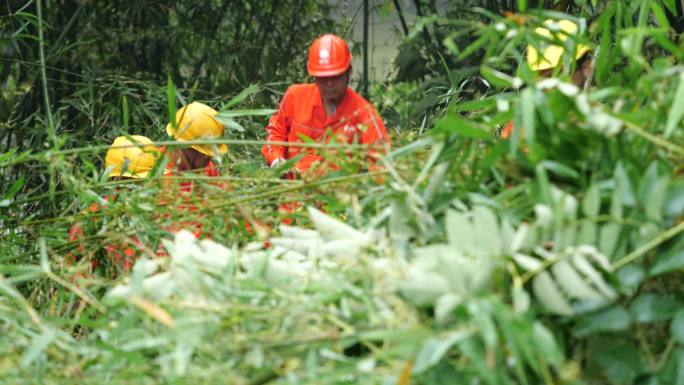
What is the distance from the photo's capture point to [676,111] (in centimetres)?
171

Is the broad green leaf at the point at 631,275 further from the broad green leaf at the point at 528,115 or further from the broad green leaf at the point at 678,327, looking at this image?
the broad green leaf at the point at 528,115

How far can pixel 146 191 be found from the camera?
2490mm

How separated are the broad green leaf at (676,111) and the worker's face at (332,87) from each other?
268cm

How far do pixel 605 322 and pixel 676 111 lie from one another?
1.17 feet

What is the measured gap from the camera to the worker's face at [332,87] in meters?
4.37

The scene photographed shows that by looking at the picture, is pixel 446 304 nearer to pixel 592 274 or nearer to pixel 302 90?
pixel 592 274

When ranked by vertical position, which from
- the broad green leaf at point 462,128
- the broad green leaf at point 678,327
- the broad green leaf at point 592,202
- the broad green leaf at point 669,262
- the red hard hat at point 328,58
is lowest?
the red hard hat at point 328,58

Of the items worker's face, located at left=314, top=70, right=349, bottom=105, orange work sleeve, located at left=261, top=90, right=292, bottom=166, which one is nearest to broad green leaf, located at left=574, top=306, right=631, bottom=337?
orange work sleeve, located at left=261, top=90, right=292, bottom=166

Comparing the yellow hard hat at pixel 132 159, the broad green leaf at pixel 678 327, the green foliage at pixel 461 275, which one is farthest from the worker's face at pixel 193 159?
the broad green leaf at pixel 678 327

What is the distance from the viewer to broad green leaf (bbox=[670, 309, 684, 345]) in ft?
5.09

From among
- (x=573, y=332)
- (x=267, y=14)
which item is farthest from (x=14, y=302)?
(x=267, y=14)

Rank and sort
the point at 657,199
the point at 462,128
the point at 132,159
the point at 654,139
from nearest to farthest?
the point at 657,199 → the point at 654,139 → the point at 462,128 → the point at 132,159

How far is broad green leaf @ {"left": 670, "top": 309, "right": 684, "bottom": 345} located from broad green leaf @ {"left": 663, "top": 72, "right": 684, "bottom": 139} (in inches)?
10.9

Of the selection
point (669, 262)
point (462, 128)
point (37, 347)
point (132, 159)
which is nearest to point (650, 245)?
point (669, 262)
